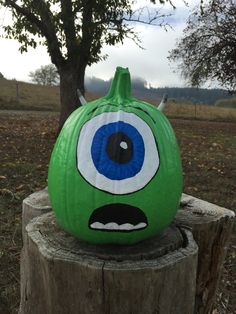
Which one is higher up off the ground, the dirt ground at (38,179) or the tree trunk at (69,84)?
the tree trunk at (69,84)

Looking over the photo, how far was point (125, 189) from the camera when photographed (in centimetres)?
180

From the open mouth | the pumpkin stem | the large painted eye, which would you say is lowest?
the open mouth

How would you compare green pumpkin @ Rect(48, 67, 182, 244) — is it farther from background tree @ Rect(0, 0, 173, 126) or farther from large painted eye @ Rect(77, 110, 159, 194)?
background tree @ Rect(0, 0, 173, 126)

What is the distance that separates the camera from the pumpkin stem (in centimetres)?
195

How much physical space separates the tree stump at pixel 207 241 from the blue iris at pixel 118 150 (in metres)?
0.70

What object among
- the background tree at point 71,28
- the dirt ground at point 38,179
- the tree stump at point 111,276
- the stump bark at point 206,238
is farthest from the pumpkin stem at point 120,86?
the background tree at point 71,28

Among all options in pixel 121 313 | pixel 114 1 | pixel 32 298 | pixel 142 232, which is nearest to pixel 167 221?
pixel 142 232

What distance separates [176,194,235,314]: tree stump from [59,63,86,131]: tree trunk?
287 inches

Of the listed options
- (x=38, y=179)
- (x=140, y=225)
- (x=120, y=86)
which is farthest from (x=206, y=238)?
(x=38, y=179)

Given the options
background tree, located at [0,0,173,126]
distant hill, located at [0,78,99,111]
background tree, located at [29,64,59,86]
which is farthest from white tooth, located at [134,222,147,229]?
background tree, located at [29,64,59,86]

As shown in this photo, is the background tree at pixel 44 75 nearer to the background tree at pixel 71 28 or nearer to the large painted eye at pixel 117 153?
the background tree at pixel 71 28

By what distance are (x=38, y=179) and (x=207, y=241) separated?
400 cm

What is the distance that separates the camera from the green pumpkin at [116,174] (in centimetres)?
181

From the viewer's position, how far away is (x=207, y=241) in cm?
245
